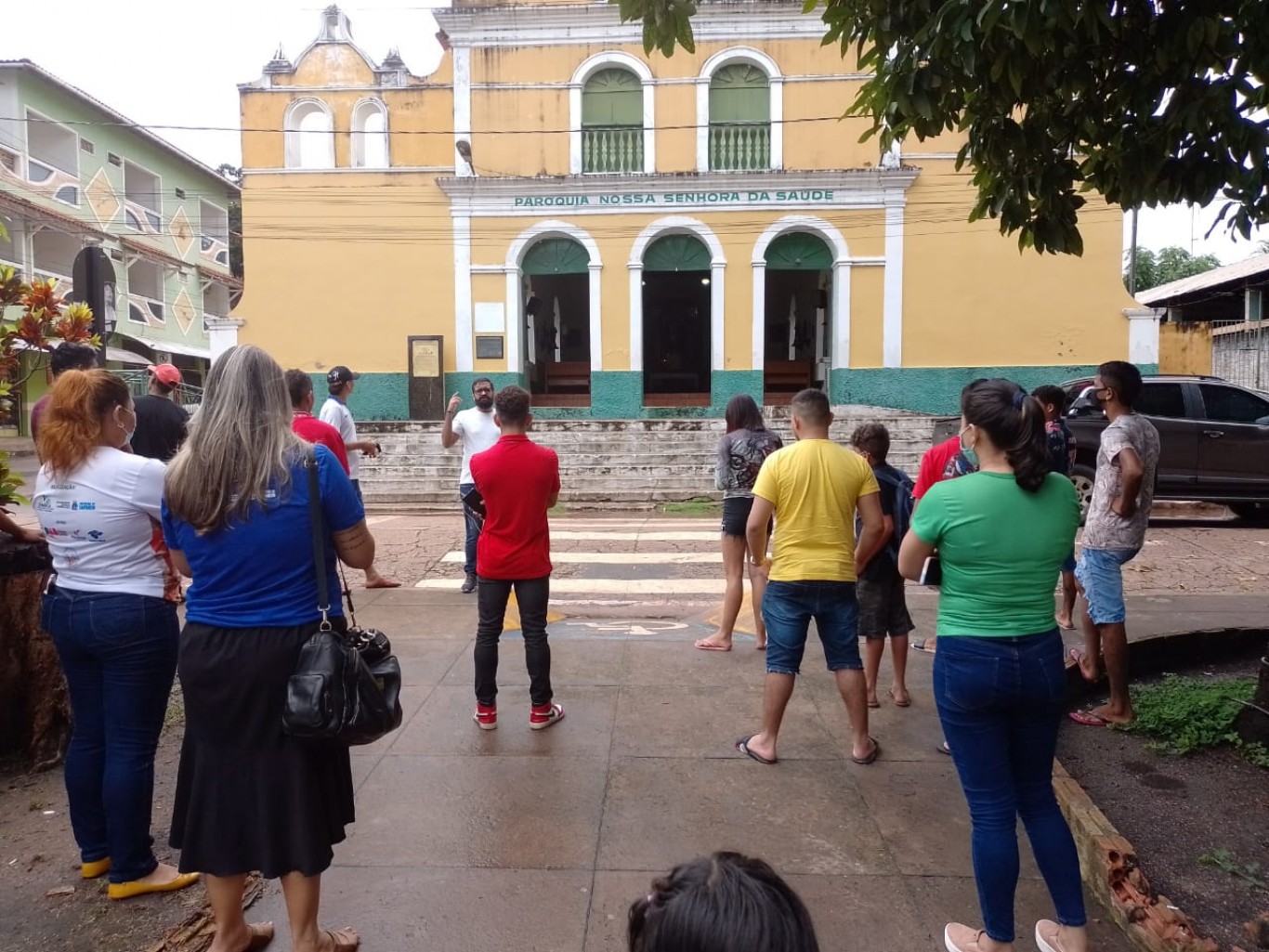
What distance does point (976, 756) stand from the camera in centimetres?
266

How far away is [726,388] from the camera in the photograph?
1908 centimetres

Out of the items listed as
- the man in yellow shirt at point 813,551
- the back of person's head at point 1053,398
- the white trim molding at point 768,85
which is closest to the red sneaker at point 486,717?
the man in yellow shirt at point 813,551

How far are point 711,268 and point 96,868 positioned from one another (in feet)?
57.3

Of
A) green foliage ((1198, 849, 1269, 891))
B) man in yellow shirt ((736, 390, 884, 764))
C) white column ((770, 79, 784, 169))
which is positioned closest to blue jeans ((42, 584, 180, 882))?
man in yellow shirt ((736, 390, 884, 764))

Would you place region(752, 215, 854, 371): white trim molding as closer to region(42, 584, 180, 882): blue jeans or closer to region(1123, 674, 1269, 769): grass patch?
region(1123, 674, 1269, 769): grass patch

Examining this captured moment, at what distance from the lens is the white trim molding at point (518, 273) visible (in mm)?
19109

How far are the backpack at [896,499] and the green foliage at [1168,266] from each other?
42.9 metres

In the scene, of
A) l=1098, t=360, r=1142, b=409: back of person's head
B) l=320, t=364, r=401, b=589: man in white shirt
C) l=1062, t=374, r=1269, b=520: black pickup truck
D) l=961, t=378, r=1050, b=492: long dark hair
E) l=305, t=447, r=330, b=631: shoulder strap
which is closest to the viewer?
l=305, t=447, r=330, b=631: shoulder strap

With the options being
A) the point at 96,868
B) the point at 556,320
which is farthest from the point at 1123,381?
the point at 556,320

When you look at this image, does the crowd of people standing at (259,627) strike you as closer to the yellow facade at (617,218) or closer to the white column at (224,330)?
the yellow facade at (617,218)

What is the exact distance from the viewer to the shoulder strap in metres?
2.53

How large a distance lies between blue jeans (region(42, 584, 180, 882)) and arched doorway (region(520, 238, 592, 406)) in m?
17.1

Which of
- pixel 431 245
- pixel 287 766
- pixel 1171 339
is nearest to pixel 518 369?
pixel 431 245

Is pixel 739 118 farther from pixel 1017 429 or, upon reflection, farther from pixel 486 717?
pixel 1017 429
